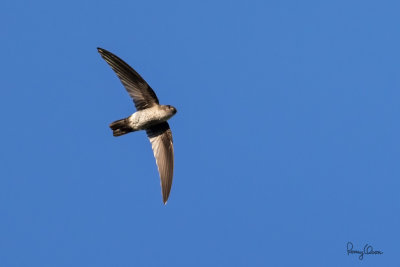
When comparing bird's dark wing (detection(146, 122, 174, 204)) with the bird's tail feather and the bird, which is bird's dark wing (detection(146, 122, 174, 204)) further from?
the bird's tail feather

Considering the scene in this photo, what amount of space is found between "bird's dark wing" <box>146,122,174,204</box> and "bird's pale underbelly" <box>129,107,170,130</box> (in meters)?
0.33

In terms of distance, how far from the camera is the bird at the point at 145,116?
1769 cm

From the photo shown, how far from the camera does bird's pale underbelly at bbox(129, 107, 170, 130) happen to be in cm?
1781

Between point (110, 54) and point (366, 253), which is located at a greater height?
point (110, 54)

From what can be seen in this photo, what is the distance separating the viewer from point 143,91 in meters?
17.8

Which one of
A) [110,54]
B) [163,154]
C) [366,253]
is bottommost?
[366,253]

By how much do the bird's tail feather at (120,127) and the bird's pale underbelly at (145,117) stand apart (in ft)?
0.28

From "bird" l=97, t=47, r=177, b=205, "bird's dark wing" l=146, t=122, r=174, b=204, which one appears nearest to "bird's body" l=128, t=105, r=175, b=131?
"bird" l=97, t=47, r=177, b=205

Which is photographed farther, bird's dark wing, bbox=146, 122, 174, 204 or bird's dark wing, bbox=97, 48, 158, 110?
bird's dark wing, bbox=146, 122, 174, 204

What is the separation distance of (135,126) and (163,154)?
0.70 metres

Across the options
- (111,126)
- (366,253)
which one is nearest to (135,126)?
(111,126)

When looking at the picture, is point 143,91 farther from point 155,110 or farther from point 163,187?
point 163,187

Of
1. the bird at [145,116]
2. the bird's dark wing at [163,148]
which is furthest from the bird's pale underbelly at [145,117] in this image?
the bird's dark wing at [163,148]

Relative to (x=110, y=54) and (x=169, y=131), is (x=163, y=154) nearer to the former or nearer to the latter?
(x=169, y=131)
